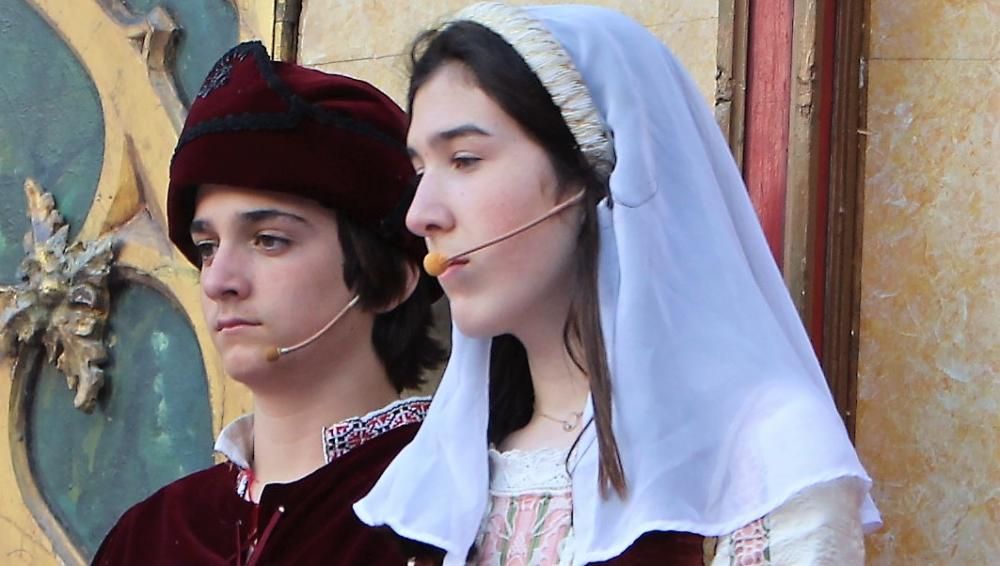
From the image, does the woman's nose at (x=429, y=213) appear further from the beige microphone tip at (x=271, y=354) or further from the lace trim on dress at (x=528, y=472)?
the beige microphone tip at (x=271, y=354)

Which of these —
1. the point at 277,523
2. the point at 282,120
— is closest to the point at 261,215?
the point at 282,120

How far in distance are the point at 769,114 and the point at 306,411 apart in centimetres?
65

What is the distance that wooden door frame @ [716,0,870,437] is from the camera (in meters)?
2.18

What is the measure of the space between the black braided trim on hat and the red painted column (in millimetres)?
423

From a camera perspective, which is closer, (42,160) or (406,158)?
(406,158)

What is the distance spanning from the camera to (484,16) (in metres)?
1.88

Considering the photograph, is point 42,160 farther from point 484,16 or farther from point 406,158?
point 484,16

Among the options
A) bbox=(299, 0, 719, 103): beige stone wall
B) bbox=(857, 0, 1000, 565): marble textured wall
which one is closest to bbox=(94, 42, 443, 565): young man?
bbox=(299, 0, 719, 103): beige stone wall

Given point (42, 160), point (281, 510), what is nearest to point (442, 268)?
point (281, 510)

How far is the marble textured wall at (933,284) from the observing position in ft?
7.16

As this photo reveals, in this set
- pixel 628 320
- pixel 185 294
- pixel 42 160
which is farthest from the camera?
pixel 42 160

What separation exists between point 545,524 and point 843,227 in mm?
626

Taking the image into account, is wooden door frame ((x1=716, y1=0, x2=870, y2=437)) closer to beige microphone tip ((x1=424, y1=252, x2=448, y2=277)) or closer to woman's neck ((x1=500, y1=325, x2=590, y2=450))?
woman's neck ((x1=500, y1=325, x2=590, y2=450))

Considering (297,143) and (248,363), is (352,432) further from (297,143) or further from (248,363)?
(297,143)
